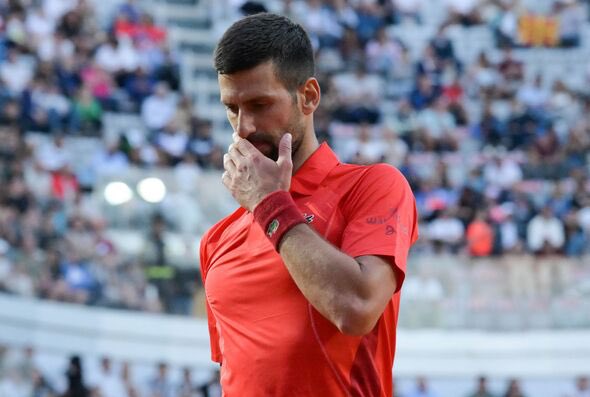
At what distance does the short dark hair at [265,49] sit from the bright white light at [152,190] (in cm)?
1037

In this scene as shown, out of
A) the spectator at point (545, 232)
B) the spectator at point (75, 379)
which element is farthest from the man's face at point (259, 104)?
the spectator at point (545, 232)

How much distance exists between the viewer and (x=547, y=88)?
20.2 meters

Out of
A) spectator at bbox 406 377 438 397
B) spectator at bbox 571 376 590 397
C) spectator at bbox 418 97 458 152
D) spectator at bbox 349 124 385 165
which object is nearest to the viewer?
spectator at bbox 406 377 438 397

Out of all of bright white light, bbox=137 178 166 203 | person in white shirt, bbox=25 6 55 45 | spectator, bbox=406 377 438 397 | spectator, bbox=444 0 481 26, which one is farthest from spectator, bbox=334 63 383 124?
spectator, bbox=406 377 438 397

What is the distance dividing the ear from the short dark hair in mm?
16

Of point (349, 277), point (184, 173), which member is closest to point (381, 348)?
point (349, 277)

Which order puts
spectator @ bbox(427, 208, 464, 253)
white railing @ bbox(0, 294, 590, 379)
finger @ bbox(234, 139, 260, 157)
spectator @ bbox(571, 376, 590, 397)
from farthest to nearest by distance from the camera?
spectator @ bbox(427, 208, 464, 253) < spectator @ bbox(571, 376, 590, 397) < white railing @ bbox(0, 294, 590, 379) < finger @ bbox(234, 139, 260, 157)

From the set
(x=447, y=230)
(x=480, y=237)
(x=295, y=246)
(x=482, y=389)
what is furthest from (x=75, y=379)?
(x=295, y=246)

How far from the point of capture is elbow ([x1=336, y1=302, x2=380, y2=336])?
2.70m

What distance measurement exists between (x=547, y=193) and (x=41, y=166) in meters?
6.85

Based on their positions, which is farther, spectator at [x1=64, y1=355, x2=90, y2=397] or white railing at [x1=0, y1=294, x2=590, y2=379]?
white railing at [x1=0, y1=294, x2=590, y2=379]

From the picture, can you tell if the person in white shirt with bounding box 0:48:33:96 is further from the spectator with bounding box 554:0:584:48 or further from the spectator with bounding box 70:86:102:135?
the spectator with bounding box 554:0:584:48

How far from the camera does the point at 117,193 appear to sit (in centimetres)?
1349

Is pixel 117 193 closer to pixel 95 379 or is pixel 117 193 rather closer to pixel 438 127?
pixel 95 379
